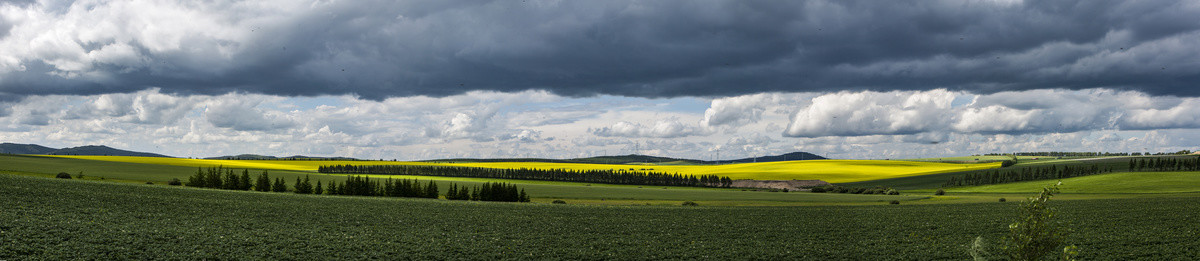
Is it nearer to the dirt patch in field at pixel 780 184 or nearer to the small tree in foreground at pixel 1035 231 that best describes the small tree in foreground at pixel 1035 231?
the small tree in foreground at pixel 1035 231

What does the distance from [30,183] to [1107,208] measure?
97732 millimetres

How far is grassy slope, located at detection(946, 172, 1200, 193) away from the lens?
111m

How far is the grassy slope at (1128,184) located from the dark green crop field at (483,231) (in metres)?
59.5

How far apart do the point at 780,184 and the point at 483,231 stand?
12435cm

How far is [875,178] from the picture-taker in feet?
603

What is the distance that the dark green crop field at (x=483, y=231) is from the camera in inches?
1324

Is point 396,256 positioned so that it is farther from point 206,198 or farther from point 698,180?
point 698,180

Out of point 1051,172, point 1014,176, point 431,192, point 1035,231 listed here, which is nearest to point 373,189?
point 431,192

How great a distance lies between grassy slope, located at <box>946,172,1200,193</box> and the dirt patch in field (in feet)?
121

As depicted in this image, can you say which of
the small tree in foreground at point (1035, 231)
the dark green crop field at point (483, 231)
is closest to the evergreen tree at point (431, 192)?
the dark green crop field at point (483, 231)

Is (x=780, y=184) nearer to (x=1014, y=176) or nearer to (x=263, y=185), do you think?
(x=1014, y=176)

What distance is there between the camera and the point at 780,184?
15800 centimetres

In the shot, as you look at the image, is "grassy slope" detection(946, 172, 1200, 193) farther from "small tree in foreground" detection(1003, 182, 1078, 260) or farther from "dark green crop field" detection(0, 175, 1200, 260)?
"small tree in foreground" detection(1003, 182, 1078, 260)

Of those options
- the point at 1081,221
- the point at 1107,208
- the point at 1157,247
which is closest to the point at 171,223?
the point at 1157,247
